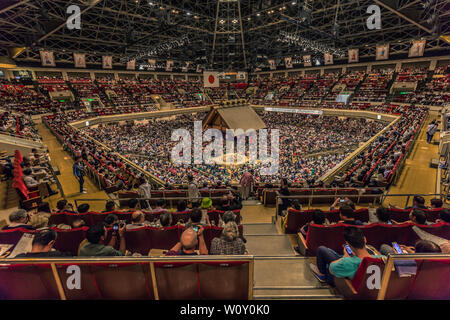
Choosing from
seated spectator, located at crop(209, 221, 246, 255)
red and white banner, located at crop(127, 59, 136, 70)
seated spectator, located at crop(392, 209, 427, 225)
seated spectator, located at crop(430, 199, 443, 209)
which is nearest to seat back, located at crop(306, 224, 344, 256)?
seated spectator, located at crop(392, 209, 427, 225)

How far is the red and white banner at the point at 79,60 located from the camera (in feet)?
103

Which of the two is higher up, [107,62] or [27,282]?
[107,62]

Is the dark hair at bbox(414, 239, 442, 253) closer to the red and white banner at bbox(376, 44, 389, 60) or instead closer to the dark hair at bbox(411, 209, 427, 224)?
the dark hair at bbox(411, 209, 427, 224)

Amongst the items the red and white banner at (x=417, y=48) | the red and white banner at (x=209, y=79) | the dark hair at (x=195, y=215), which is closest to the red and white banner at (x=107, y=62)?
the red and white banner at (x=209, y=79)

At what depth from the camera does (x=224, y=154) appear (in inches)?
963

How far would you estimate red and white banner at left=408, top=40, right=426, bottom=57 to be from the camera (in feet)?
88.3

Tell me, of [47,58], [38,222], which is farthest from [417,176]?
[47,58]

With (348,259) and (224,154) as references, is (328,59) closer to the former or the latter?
(224,154)

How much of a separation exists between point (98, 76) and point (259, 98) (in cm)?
3223

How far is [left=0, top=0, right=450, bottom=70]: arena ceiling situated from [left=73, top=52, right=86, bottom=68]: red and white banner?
31.2 inches

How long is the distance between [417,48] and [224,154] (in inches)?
1171

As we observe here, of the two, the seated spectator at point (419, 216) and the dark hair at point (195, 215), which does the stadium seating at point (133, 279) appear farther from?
the seated spectator at point (419, 216)
